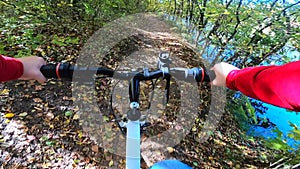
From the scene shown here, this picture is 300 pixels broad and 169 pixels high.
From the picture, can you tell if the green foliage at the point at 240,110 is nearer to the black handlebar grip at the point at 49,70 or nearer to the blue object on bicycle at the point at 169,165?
the blue object on bicycle at the point at 169,165

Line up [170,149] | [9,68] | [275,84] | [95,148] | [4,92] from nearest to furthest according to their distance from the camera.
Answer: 1. [275,84]
2. [9,68]
3. [95,148]
4. [170,149]
5. [4,92]

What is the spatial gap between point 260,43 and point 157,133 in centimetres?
195

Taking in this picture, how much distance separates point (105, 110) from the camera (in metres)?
3.07

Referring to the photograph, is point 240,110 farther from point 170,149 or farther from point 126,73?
point 126,73

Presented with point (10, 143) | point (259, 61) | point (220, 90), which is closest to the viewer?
point (10, 143)

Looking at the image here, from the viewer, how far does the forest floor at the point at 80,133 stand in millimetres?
2433

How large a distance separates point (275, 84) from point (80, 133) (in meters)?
2.30

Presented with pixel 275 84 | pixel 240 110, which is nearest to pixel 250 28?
pixel 240 110

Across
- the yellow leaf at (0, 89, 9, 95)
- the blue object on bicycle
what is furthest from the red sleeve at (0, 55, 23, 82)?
the yellow leaf at (0, 89, 9, 95)

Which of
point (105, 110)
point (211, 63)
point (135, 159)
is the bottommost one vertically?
point (105, 110)

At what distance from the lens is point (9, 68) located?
1.00 m

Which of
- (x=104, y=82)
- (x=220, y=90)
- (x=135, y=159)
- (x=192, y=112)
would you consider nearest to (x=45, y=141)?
(x=104, y=82)

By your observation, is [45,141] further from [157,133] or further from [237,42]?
[237,42]

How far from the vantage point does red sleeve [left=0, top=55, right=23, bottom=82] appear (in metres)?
0.98
